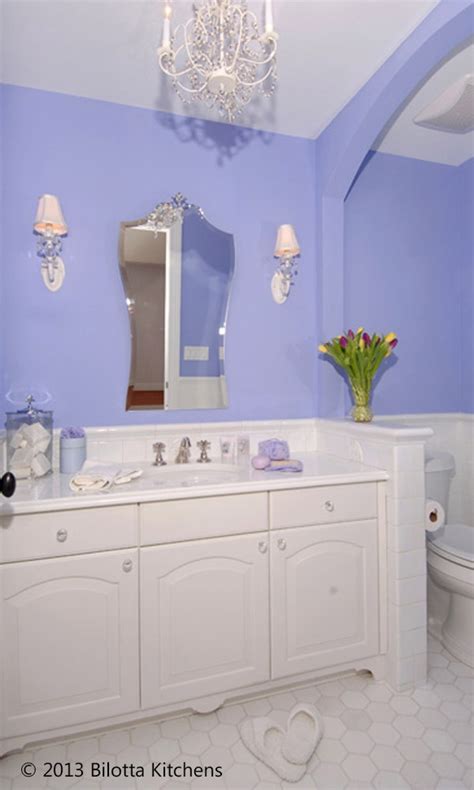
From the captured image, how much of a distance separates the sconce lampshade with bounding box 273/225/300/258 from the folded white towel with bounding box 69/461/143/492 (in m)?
1.29

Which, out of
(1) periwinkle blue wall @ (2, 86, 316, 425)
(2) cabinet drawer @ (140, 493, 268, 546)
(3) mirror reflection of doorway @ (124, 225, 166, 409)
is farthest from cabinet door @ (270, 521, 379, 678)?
(3) mirror reflection of doorway @ (124, 225, 166, 409)

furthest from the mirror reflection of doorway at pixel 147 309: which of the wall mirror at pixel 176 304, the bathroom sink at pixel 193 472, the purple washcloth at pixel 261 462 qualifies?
the purple washcloth at pixel 261 462

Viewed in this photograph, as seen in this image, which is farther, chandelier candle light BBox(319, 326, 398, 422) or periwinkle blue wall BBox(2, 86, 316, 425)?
chandelier candle light BBox(319, 326, 398, 422)

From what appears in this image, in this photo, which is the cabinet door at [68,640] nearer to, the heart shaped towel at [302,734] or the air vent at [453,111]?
the heart shaped towel at [302,734]

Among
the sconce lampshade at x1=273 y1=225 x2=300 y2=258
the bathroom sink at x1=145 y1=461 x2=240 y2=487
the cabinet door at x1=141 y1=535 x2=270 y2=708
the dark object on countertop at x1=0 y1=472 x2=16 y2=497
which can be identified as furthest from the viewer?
the sconce lampshade at x1=273 y1=225 x2=300 y2=258

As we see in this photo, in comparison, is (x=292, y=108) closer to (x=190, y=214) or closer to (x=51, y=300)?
(x=190, y=214)

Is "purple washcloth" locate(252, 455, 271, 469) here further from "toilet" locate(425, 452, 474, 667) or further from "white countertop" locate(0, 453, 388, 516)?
"toilet" locate(425, 452, 474, 667)

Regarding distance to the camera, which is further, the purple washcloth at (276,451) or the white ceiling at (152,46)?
the purple washcloth at (276,451)

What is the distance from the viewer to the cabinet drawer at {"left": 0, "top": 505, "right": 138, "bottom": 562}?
1390 millimetres

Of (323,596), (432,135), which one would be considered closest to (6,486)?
(323,596)

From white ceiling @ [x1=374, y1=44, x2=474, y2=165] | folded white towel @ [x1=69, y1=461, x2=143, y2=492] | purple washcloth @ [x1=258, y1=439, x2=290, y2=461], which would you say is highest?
white ceiling @ [x1=374, y1=44, x2=474, y2=165]

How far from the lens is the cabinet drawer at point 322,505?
167cm

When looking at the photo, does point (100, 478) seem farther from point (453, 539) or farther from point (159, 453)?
point (453, 539)

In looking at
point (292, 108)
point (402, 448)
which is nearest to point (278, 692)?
point (402, 448)
